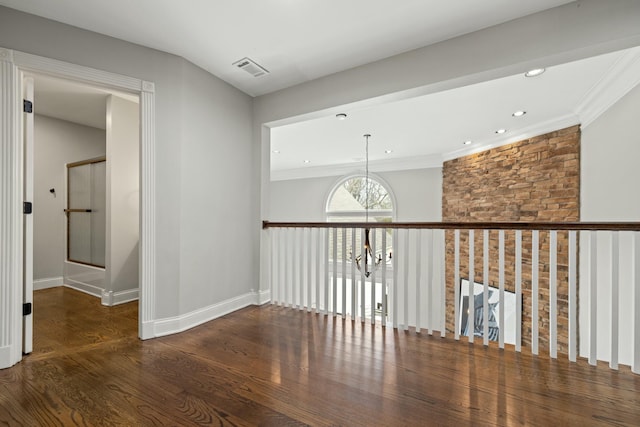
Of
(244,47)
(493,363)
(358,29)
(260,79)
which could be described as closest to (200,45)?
(244,47)

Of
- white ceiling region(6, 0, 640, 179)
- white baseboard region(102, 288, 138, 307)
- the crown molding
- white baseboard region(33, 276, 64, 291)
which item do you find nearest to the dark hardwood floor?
white baseboard region(102, 288, 138, 307)

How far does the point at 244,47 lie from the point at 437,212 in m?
5.16

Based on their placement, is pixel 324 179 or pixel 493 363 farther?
pixel 324 179

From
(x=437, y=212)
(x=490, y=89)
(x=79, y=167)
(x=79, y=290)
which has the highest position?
(x=490, y=89)

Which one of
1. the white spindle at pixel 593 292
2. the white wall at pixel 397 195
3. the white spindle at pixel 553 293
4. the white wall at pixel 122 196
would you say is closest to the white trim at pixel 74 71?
the white wall at pixel 122 196

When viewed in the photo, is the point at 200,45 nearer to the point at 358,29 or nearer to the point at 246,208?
the point at 358,29

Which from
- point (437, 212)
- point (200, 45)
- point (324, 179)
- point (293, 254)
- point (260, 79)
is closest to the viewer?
point (200, 45)

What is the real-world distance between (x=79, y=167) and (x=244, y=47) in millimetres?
3164

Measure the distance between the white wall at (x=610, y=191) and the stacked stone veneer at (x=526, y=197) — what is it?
213mm

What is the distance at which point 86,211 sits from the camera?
3.95m

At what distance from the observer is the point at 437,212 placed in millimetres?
6328

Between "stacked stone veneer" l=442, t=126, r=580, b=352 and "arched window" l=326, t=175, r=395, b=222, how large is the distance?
Result: 5.10 ft

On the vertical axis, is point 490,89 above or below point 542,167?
above

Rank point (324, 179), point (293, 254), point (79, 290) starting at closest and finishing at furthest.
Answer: point (293, 254)
point (79, 290)
point (324, 179)
